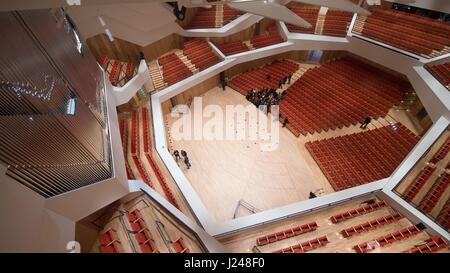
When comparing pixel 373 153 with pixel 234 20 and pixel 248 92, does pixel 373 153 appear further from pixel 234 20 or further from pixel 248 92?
pixel 234 20

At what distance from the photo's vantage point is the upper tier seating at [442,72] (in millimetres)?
7849

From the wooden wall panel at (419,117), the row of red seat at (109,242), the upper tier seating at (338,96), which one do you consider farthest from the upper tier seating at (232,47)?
the row of red seat at (109,242)

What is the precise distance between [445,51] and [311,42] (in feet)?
16.2

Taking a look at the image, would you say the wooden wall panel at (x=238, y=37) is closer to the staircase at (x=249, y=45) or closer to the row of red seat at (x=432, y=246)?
the staircase at (x=249, y=45)

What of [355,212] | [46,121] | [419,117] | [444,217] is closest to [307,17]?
[419,117]

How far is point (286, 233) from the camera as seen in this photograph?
6.05m

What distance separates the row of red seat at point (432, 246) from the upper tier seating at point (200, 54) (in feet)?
29.2

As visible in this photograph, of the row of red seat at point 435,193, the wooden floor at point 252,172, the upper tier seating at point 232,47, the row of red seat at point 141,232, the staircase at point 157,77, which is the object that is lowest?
the wooden floor at point 252,172

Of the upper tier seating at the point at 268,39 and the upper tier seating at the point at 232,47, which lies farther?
the upper tier seating at the point at 268,39

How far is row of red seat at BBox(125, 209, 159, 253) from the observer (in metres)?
4.98

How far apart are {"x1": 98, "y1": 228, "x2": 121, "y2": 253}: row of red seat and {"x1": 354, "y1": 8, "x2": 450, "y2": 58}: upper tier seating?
11847 millimetres

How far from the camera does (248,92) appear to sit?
34.9ft
